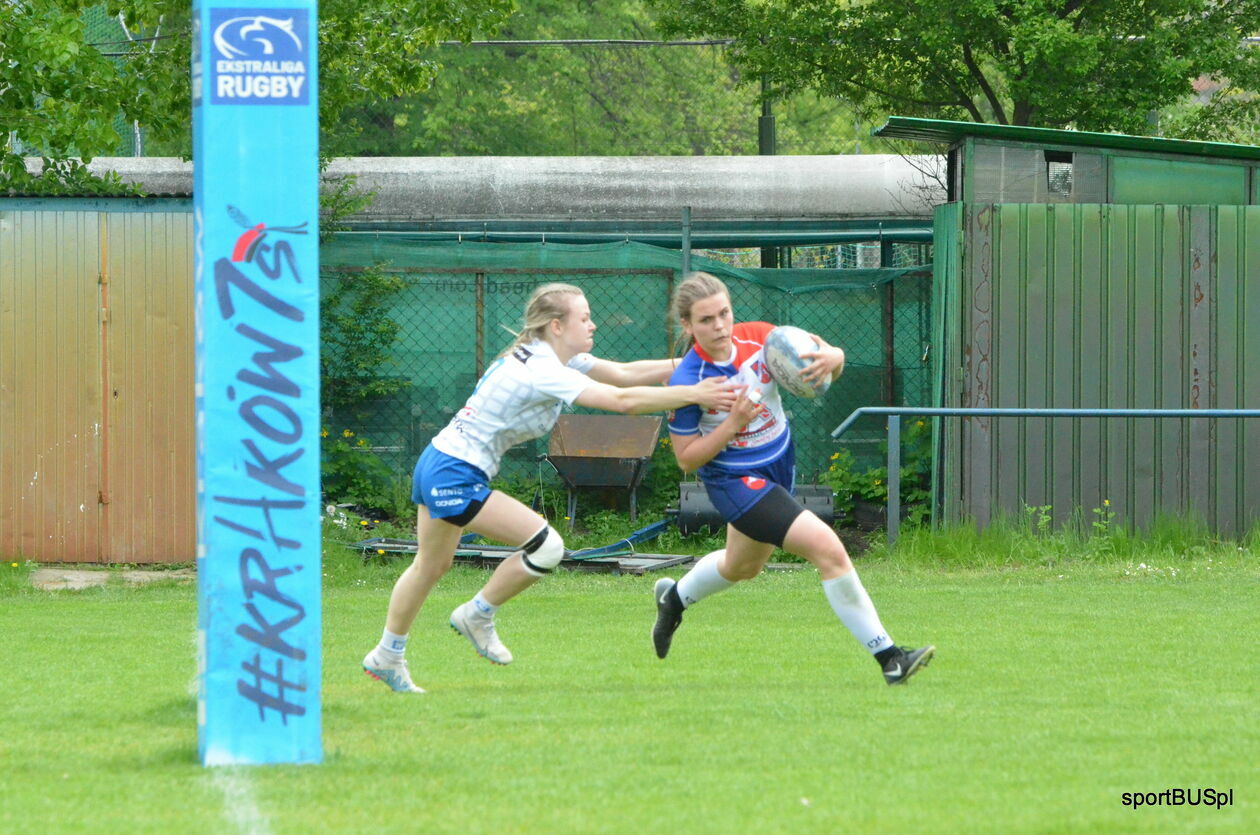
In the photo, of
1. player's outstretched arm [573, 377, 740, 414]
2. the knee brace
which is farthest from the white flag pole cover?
the knee brace

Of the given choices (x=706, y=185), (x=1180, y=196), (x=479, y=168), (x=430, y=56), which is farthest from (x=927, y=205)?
(x=430, y=56)

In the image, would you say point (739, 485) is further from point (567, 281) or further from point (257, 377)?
point (567, 281)

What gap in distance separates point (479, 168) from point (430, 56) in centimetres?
1552

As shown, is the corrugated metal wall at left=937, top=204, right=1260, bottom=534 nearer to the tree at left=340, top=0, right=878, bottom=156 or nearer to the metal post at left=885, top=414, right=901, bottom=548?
the metal post at left=885, top=414, right=901, bottom=548

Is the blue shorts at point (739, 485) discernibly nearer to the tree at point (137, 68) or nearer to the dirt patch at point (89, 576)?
the dirt patch at point (89, 576)

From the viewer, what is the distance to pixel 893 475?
1184 centimetres

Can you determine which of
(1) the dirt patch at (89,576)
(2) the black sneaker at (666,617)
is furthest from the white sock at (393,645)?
(1) the dirt patch at (89,576)

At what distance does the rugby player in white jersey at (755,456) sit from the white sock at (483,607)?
1.14m

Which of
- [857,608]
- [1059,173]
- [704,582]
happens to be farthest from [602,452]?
[857,608]

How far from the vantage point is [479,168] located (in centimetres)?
1744

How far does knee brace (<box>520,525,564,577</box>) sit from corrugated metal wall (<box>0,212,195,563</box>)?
21.5ft

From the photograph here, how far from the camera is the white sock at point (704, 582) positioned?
739 centimetres

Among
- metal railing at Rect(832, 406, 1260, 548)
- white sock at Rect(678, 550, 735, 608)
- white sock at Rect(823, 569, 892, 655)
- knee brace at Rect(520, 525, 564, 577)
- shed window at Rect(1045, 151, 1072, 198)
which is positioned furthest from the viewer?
shed window at Rect(1045, 151, 1072, 198)

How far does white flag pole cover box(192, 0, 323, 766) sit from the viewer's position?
193 inches
